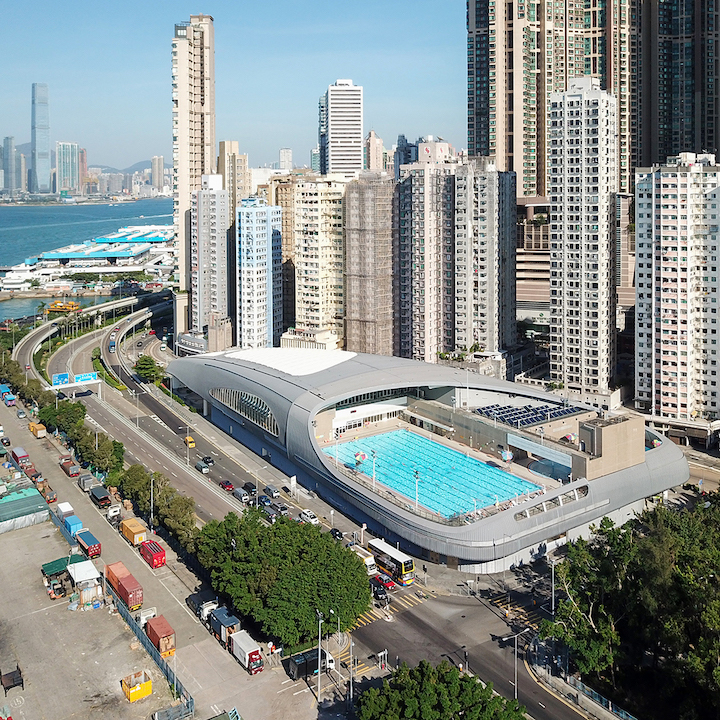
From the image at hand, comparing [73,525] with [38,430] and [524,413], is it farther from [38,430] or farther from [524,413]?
[524,413]

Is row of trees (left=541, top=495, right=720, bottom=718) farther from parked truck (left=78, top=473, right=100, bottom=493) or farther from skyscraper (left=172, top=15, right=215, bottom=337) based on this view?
skyscraper (left=172, top=15, right=215, bottom=337)

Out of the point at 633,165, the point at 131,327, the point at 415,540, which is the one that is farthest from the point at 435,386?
the point at 633,165

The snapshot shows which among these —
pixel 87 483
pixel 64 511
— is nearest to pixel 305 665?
pixel 64 511

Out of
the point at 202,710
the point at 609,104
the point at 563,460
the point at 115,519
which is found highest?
the point at 609,104

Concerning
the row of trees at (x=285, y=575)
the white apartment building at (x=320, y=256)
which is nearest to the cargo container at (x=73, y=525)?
the row of trees at (x=285, y=575)

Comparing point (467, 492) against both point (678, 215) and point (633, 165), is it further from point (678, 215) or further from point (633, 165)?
point (633, 165)
